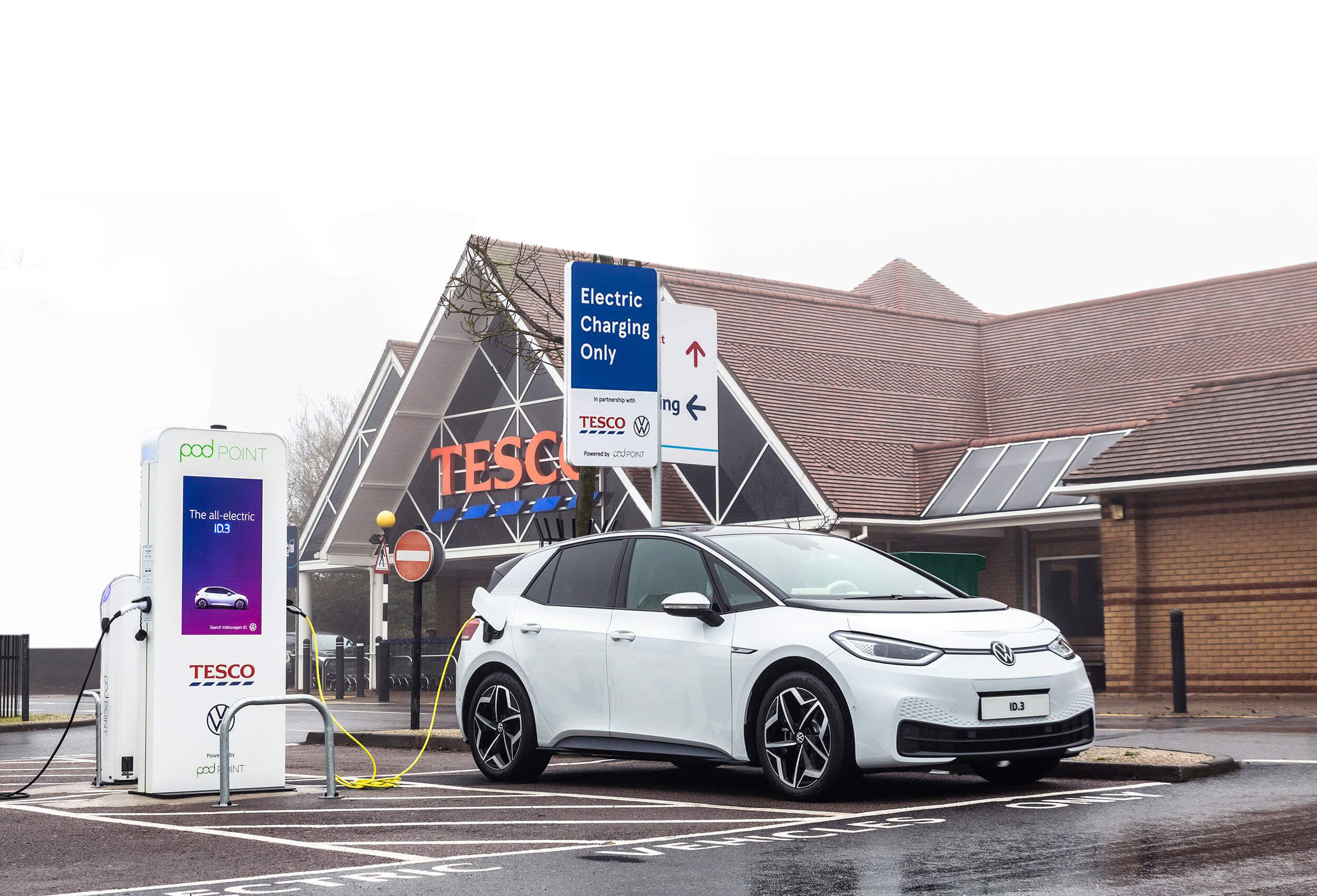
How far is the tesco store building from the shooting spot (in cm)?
2147

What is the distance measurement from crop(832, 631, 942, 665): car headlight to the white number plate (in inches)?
15.0

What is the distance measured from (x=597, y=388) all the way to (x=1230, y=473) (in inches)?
380

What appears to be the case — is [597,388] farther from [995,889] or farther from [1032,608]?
[1032,608]

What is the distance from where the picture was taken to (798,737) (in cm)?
938

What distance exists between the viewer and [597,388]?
49.2ft

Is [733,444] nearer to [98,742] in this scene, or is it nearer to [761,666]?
[98,742]

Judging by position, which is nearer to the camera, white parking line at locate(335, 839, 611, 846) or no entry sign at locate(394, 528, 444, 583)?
white parking line at locate(335, 839, 611, 846)

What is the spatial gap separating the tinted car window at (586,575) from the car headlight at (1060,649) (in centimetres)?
288

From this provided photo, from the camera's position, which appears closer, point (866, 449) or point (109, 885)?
point (109, 885)

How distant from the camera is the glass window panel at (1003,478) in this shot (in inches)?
1040

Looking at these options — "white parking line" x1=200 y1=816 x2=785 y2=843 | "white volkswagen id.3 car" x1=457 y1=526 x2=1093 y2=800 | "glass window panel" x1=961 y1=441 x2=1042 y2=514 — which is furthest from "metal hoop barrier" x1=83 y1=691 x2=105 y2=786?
"glass window panel" x1=961 y1=441 x2=1042 y2=514

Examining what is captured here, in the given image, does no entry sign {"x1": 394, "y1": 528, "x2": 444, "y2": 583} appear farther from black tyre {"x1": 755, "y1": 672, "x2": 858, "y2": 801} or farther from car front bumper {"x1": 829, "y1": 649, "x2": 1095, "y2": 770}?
car front bumper {"x1": 829, "y1": 649, "x2": 1095, "y2": 770}

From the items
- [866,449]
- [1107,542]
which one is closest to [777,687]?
[1107,542]

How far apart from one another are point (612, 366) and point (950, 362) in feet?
62.4
